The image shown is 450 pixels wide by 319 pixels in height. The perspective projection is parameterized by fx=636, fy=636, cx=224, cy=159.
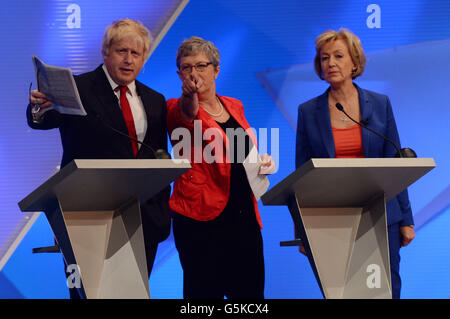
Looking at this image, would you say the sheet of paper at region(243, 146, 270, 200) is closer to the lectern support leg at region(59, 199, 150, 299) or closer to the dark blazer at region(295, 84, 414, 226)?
the dark blazer at region(295, 84, 414, 226)

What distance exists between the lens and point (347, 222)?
101 inches

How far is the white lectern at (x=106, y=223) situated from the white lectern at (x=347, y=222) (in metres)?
0.48

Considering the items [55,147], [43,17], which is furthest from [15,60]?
[55,147]

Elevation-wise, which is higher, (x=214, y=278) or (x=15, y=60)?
(x=15, y=60)

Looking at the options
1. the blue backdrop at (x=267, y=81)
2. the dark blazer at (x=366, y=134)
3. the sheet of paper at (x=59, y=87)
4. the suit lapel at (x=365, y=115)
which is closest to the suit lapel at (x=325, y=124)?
the dark blazer at (x=366, y=134)

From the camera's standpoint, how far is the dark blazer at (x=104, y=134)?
9.28 feet

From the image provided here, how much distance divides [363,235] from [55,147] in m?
2.29

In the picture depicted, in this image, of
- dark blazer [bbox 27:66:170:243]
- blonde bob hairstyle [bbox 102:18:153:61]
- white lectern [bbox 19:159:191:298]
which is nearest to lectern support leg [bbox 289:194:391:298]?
white lectern [bbox 19:159:191:298]

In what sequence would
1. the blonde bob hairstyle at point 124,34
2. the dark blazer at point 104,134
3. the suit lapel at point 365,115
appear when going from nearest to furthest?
the dark blazer at point 104,134 → the blonde bob hairstyle at point 124,34 → the suit lapel at point 365,115

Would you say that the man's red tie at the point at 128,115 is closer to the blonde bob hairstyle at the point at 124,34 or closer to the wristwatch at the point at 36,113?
the blonde bob hairstyle at the point at 124,34

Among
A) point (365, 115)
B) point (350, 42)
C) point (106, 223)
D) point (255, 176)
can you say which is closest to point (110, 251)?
point (106, 223)

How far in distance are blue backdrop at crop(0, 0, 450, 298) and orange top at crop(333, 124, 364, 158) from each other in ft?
3.27

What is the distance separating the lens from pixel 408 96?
4.07 meters
